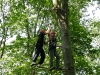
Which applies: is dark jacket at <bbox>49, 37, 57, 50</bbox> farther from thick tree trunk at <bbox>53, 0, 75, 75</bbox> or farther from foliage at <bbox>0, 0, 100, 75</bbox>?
foliage at <bbox>0, 0, 100, 75</bbox>

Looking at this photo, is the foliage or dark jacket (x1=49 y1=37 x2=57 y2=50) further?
the foliage

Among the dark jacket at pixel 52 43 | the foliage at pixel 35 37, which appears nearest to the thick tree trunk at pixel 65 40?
the dark jacket at pixel 52 43

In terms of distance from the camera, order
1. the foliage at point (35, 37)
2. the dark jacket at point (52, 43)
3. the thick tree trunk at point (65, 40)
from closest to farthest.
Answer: the thick tree trunk at point (65, 40), the dark jacket at point (52, 43), the foliage at point (35, 37)

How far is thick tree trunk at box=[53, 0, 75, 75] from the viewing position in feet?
18.1

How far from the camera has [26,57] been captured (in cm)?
1667

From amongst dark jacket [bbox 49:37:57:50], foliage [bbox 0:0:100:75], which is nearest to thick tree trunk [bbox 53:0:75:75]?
dark jacket [bbox 49:37:57:50]

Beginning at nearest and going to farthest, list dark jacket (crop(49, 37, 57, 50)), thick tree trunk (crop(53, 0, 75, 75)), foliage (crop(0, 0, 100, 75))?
thick tree trunk (crop(53, 0, 75, 75)) → dark jacket (crop(49, 37, 57, 50)) → foliage (crop(0, 0, 100, 75))

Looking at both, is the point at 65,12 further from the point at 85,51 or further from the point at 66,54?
the point at 85,51

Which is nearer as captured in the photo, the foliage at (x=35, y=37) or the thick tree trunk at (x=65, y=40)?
the thick tree trunk at (x=65, y=40)

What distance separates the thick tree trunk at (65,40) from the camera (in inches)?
217

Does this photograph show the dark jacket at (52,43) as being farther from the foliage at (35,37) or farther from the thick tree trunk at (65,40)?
the foliage at (35,37)

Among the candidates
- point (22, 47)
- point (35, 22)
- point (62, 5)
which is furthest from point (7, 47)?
point (62, 5)

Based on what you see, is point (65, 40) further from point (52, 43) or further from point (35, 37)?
point (35, 37)

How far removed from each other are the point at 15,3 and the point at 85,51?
25.8ft
